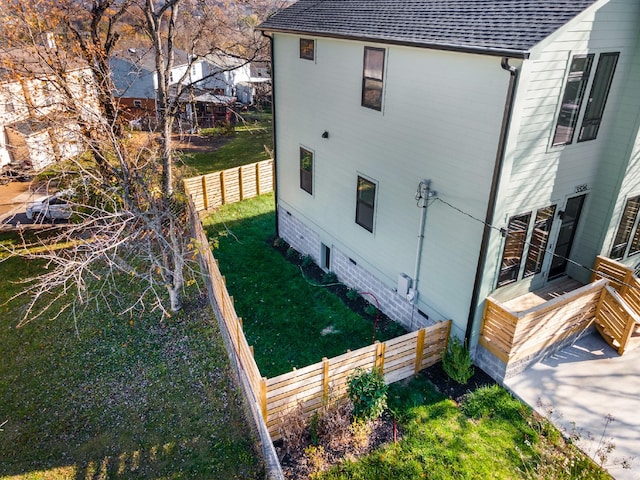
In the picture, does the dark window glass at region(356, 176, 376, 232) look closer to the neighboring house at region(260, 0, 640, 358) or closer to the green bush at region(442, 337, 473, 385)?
A: the neighboring house at region(260, 0, 640, 358)

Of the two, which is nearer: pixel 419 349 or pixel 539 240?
pixel 419 349

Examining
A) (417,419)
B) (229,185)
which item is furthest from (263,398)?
(229,185)

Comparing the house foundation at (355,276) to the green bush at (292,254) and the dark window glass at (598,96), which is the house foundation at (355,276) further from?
the dark window glass at (598,96)

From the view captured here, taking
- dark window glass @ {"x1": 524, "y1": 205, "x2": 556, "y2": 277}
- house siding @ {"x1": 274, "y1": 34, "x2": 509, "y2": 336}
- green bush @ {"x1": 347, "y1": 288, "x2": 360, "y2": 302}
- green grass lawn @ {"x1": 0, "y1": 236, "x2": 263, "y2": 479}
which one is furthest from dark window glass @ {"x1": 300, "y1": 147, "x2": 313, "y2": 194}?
dark window glass @ {"x1": 524, "y1": 205, "x2": 556, "y2": 277}

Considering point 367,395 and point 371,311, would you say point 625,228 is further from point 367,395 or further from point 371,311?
point 367,395

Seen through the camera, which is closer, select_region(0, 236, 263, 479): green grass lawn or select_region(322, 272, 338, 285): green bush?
select_region(0, 236, 263, 479): green grass lawn
